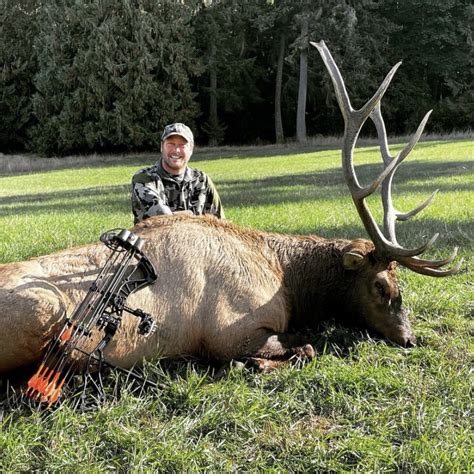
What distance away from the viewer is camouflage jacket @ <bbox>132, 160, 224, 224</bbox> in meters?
Answer: 5.59

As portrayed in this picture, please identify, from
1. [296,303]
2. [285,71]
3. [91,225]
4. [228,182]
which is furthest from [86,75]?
[296,303]

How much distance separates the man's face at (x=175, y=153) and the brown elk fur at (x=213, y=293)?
1.49 m

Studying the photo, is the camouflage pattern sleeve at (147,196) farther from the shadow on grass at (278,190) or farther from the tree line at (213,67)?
the tree line at (213,67)

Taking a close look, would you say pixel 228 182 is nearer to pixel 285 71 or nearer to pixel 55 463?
pixel 55 463

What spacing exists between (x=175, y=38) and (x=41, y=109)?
32.5 ft

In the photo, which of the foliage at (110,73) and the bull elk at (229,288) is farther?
the foliage at (110,73)

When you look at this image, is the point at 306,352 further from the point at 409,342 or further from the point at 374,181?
the point at 374,181

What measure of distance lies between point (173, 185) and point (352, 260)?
2.31m

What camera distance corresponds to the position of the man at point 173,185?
18.4ft

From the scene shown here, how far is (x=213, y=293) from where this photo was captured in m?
3.90

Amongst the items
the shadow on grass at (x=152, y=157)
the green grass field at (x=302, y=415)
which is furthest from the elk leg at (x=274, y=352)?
the shadow on grass at (x=152, y=157)

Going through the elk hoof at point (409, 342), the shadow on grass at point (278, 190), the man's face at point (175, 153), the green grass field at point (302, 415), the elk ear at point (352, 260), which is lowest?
the green grass field at point (302, 415)

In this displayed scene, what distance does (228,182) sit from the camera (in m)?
16.1

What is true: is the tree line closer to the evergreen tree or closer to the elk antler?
the evergreen tree
